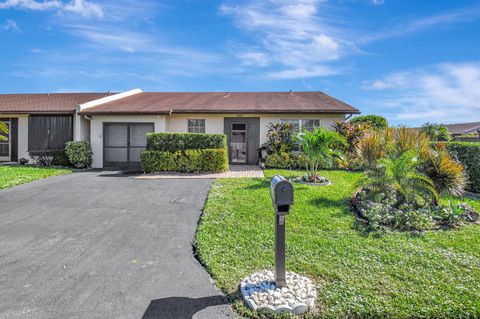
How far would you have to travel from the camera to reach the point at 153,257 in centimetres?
422

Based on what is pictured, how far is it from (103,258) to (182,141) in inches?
336

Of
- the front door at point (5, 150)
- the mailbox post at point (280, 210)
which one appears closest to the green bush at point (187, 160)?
the mailbox post at point (280, 210)

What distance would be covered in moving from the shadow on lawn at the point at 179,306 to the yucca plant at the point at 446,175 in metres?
6.06

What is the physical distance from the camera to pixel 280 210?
3.08m

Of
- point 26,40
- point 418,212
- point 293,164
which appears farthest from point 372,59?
point 26,40

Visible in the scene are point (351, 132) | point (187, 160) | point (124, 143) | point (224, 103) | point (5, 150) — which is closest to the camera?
point (187, 160)

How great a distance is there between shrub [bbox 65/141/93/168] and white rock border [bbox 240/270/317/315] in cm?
1361

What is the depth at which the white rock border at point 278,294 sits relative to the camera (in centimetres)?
287

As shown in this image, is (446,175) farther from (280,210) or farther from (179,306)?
(179,306)

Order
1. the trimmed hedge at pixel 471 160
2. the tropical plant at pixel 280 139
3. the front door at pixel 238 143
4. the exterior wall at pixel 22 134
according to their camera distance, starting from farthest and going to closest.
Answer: the exterior wall at pixel 22 134 → the front door at pixel 238 143 → the tropical plant at pixel 280 139 → the trimmed hedge at pixel 471 160

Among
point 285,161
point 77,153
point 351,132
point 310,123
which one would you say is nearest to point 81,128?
point 77,153

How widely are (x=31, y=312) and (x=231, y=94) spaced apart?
18.1 m

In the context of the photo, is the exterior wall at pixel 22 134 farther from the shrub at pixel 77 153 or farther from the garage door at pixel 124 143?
the garage door at pixel 124 143

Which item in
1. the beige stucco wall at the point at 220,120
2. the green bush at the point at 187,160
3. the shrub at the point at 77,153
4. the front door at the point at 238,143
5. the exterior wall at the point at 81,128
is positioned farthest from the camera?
the front door at the point at 238,143
